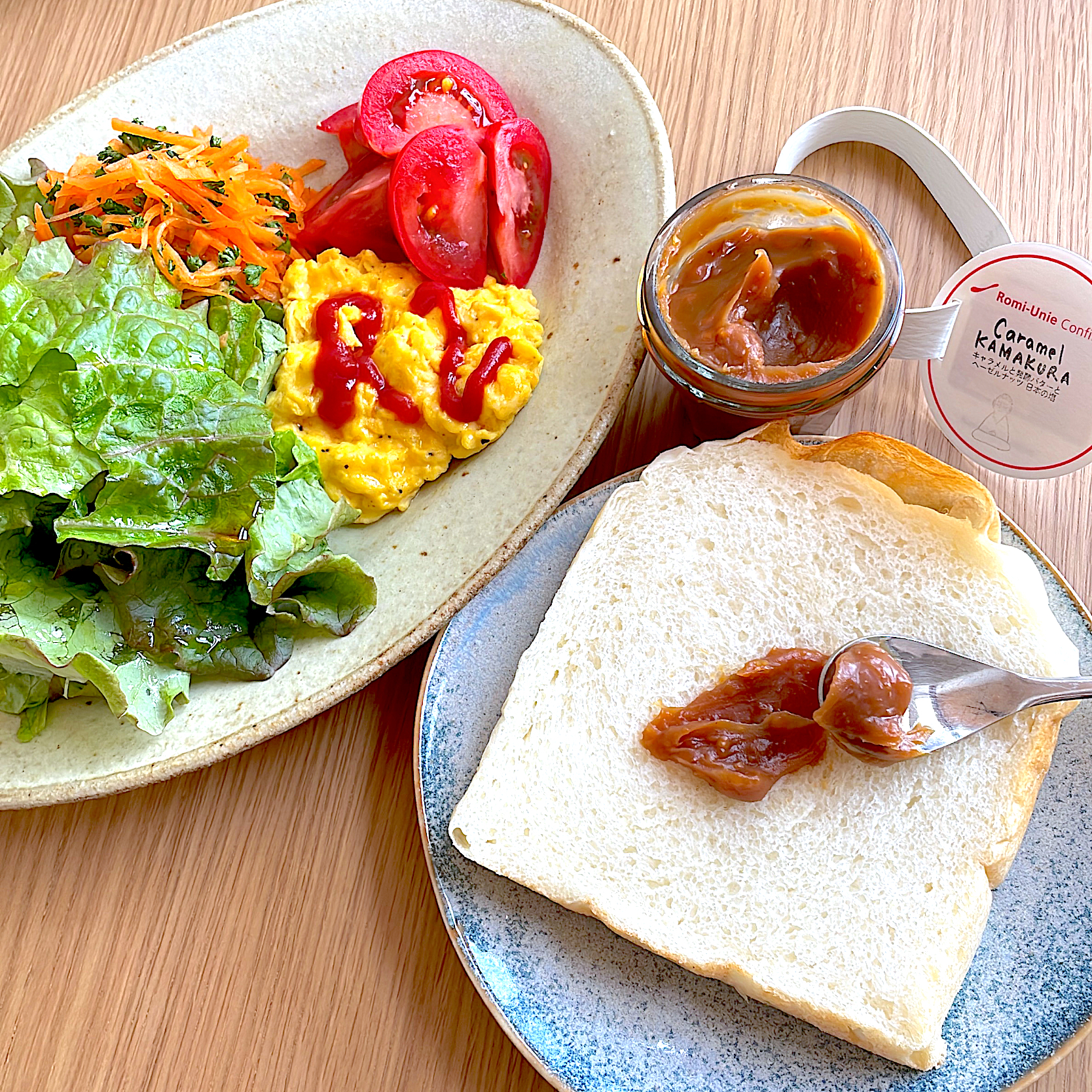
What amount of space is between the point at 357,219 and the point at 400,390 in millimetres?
471

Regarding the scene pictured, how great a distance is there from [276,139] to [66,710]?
1.40 meters

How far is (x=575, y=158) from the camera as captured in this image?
215cm

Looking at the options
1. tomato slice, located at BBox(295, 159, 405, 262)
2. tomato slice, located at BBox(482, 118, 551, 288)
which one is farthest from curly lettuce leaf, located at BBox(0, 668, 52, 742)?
tomato slice, located at BBox(482, 118, 551, 288)

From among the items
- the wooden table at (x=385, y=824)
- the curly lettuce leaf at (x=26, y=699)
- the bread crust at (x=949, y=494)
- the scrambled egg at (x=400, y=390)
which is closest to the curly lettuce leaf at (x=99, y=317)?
the scrambled egg at (x=400, y=390)

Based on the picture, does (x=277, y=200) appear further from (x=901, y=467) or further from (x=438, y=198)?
(x=901, y=467)

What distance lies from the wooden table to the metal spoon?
478 millimetres

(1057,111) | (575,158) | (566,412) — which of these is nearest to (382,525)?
(566,412)

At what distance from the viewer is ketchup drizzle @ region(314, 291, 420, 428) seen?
194cm

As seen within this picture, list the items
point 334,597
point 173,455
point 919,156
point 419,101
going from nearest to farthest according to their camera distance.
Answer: point 173,455, point 334,597, point 419,101, point 919,156

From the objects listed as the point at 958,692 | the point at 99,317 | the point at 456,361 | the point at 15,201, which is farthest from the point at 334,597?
the point at 958,692

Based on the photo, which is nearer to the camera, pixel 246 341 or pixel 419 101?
pixel 246 341

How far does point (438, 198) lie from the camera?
2.04 meters

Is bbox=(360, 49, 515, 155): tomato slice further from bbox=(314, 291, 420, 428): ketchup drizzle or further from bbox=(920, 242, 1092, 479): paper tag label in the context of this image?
bbox=(920, 242, 1092, 479): paper tag label

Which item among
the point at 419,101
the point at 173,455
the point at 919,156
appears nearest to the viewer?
the point at 173,455
